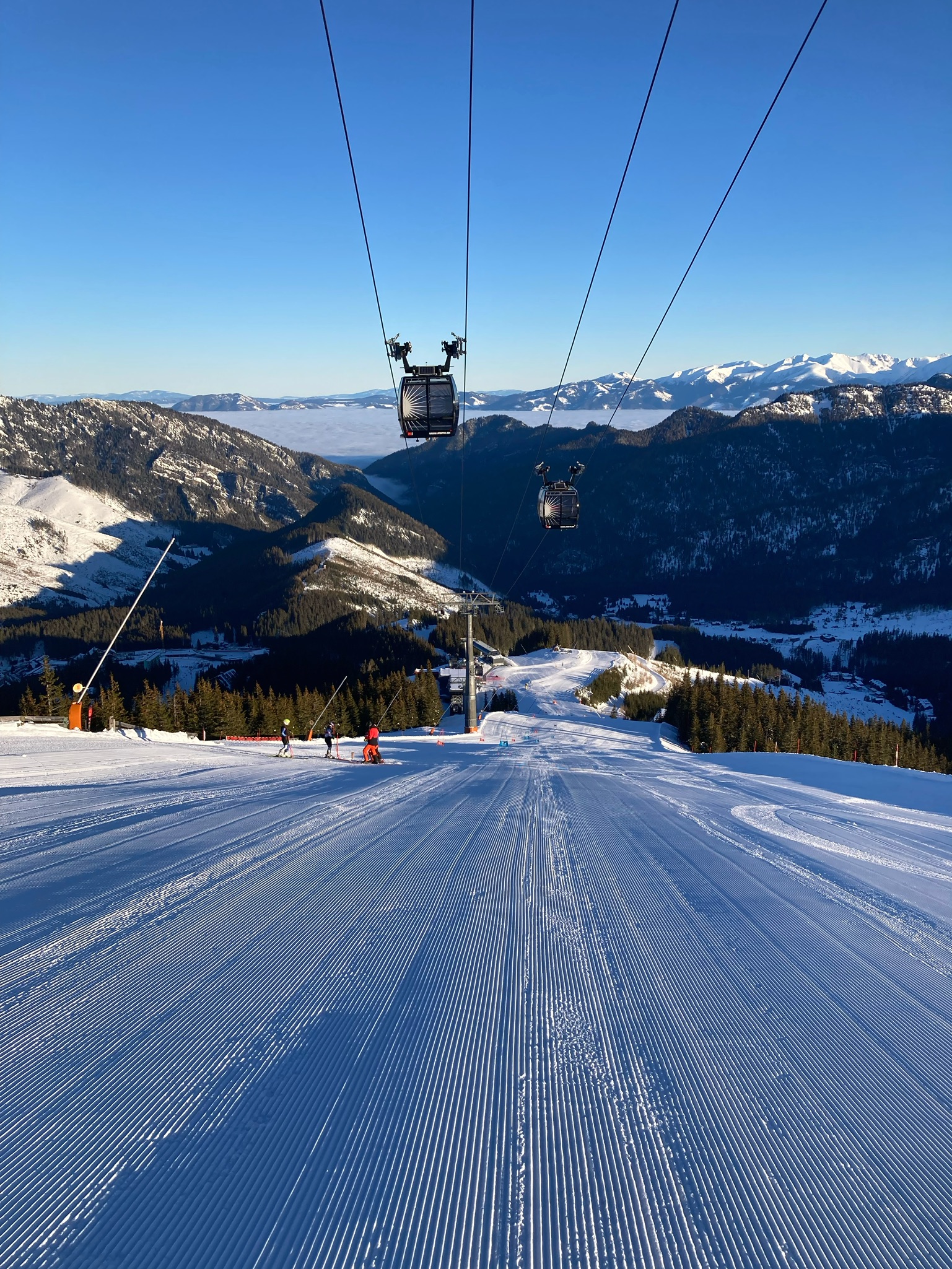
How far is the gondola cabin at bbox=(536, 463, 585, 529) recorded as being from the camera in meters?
26.5

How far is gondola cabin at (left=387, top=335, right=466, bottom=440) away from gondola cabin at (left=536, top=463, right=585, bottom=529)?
7.67 meters

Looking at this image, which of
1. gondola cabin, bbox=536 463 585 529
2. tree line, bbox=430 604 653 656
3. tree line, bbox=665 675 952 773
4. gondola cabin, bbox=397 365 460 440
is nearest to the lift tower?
gondola cabin, bbox=536 463 585 529

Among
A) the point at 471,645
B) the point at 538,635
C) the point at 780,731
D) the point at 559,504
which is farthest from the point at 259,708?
the point at 538,635

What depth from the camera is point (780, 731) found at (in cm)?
7750

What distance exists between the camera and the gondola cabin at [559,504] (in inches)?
1045

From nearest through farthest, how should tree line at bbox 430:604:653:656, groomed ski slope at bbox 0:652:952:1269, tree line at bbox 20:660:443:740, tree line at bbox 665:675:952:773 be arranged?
groomed ski slope at bbox 0:652:952:1269, tree line at bbox 20:660:443:740, tree line at bbox 665:675:952:773, tree line at bbox 430:604:653:656

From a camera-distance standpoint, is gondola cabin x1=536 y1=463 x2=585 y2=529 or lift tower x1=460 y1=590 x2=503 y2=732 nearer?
gondola cabin x1=536 y1=463 x2=585 y2=529

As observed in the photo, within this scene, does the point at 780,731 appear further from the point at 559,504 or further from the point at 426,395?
Answer: the point at 426,395

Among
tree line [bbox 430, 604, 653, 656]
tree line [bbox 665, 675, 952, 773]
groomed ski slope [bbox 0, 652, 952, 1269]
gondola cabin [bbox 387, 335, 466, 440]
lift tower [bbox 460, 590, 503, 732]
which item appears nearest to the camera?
groomed ski slope [bbox 0, 652, 952, 1269]

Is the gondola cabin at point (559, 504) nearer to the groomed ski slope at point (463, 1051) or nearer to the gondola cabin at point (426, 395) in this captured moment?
the gondola cabin at point (426, 395)

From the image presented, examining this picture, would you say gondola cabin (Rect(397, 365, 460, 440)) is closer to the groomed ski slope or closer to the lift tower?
the groomed ski slope

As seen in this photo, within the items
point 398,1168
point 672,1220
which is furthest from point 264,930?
point 672,1220

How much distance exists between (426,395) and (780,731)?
6950 cm

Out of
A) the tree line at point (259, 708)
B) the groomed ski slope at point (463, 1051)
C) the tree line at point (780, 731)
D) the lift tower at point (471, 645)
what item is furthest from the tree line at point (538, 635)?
the groomed ski slope at point (463, 1051)
